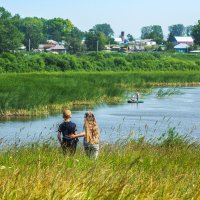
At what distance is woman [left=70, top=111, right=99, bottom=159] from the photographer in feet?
42.4

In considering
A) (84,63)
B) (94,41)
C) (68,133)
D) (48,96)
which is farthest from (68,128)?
(94,41)

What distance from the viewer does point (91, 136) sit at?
1314 cm

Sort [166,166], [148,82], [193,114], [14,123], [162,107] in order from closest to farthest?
[166,166] < [14,123] < [193,114] < [162,107] < [148,82]

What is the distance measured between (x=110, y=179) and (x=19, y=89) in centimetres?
3259

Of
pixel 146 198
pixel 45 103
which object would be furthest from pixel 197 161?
pixel 45 103

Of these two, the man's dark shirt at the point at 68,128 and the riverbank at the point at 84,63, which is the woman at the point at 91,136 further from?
the riverbank at the point at 84,63

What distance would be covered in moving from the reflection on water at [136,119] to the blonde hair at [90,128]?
13.0 m

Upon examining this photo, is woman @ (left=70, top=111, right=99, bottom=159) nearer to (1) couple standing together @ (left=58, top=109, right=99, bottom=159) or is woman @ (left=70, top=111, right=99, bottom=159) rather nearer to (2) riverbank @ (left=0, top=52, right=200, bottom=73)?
(1) couple standing together @ (left=58, top=109, right=99, bottom=159)

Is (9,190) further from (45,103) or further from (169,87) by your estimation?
(169,87)

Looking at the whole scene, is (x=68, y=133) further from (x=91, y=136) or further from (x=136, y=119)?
(x=136, y=119)

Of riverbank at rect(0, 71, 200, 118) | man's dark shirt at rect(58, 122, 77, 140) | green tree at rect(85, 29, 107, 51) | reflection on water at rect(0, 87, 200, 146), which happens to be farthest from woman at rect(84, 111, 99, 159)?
green tree at rect(85, 29, 107, 51)

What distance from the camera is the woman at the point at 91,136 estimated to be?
1291 cm

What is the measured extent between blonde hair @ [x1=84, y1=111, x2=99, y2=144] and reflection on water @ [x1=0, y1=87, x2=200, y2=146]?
13.0 metres

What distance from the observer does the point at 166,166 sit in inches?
474
